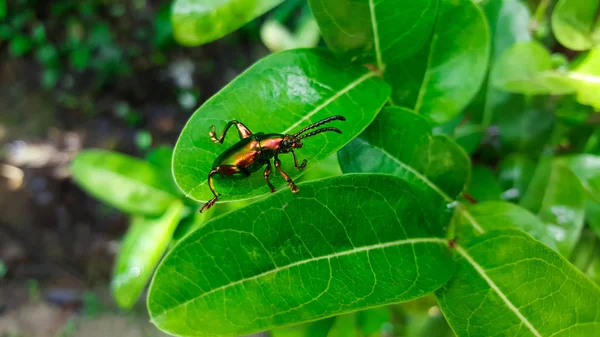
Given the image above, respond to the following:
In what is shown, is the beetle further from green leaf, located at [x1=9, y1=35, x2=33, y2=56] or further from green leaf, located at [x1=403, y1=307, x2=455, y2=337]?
green leaf, located at [x1=9, y1=35, x2=33, y2=56]

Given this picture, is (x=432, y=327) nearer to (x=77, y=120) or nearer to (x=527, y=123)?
(x=527, y=123)

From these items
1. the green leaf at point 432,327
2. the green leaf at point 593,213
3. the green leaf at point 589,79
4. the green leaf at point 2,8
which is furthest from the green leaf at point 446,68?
the green leaf at point 2,8

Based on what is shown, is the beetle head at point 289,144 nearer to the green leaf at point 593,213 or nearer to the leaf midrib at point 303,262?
the leaf midrib at point 303,262

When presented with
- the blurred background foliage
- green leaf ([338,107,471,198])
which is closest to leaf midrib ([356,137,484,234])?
green leaf ([338,107,471,198])

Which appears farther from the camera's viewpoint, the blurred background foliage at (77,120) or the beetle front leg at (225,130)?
the blurred background foliage at (77,120)

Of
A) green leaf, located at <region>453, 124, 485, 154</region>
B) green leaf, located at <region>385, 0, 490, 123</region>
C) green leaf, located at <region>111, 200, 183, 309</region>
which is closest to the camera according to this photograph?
green leaf, located at <region>385, 0, 490, 123</region>

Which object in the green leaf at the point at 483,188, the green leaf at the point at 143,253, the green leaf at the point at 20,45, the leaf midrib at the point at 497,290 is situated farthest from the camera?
the green leaf at the point at 20,45

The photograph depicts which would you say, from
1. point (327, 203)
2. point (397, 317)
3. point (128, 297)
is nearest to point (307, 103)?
point (327, 203)
